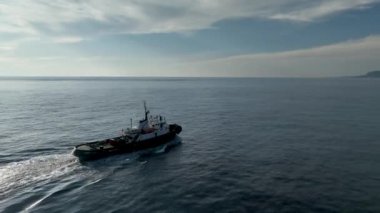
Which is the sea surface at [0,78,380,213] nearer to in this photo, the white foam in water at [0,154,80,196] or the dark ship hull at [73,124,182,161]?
the white foam in water at [0,154,80,196]

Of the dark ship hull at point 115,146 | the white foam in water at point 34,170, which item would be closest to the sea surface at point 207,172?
the white foam in water at point 34,170

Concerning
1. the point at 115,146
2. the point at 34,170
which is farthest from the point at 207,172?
the point at 34,170

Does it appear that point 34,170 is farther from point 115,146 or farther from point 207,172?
point 207,172

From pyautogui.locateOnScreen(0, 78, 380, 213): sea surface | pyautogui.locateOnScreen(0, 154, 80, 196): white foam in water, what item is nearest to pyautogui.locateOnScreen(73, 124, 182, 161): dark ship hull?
pyautogui.locateOnScreen(0, 78, 380, 213): sea surface

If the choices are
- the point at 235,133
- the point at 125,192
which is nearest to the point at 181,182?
the point at 125,192

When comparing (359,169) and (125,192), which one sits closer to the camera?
(125,192)

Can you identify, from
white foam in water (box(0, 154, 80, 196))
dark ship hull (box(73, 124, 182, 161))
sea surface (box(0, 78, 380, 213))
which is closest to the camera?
sea surface (box(0, 78, 380, 213))

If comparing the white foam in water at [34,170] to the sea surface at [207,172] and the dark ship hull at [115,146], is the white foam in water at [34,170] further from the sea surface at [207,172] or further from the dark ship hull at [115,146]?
the dark ship hull at [115,146]

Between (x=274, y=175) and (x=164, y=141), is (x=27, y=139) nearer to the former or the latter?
(x=164, y=141)
